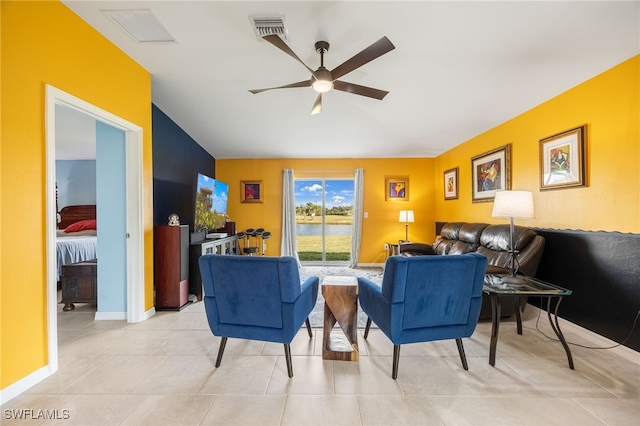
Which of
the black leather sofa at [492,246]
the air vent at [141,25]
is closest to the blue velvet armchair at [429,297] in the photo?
the black leather sofa at [492,246]

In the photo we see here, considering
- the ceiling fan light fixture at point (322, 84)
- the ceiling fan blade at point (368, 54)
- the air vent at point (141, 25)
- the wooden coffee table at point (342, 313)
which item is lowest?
the wooden coffee table at point (342, 313)

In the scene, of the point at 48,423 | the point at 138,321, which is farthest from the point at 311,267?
the point at 48,423

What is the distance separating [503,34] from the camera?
2152 mm

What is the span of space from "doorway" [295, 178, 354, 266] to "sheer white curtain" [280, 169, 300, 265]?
0.25 meters

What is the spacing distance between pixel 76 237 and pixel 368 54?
529 cm

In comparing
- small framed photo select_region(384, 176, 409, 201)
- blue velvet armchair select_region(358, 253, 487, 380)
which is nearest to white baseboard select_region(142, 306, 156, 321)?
blue velvet armchair select_region(358, 253, 487, 380)

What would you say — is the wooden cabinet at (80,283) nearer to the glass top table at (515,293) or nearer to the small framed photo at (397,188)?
the glass top table at (515,293)

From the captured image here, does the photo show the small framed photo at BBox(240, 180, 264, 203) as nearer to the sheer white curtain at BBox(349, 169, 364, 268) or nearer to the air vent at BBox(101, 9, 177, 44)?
the sheer white curtain at BBox(349, 169, 364, 268)

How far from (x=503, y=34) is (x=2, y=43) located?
3607 mm

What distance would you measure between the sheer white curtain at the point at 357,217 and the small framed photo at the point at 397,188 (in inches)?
23.4

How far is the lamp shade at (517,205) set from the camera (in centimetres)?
225

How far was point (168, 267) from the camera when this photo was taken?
10.2ft

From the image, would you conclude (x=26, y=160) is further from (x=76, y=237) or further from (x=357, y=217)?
(x=357, y=217)

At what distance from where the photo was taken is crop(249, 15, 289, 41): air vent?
209cm
